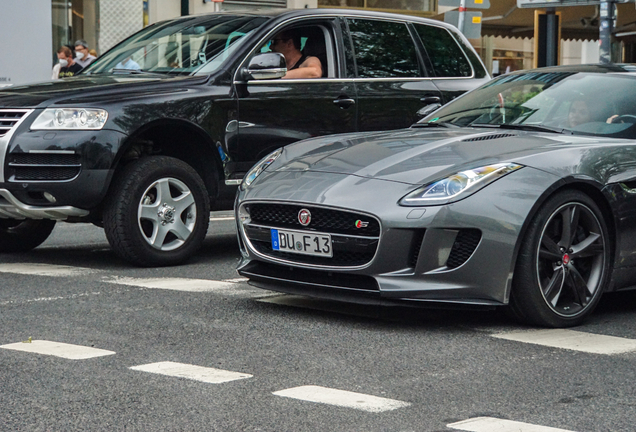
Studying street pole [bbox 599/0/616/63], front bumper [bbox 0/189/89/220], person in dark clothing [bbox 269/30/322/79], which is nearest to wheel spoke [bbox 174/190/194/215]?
front bumper [bbox 0/189/89/220]

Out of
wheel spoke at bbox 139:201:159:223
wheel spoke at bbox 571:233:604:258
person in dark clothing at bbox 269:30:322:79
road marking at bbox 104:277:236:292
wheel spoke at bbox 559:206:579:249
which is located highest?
person in dark clothing at bbox 269:30:322:79

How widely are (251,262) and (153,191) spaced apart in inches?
71.1

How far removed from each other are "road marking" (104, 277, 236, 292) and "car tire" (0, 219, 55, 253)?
174cm

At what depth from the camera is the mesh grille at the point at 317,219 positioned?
17.6ft

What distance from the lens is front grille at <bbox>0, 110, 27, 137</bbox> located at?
7.24 meters

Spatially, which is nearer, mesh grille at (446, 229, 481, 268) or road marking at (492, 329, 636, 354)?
road marking at (492, 329, 636, 354)

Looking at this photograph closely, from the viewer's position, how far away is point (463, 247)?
5234 millimetres

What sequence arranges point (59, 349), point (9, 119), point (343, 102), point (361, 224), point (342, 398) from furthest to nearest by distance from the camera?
point (343, 102)
point (9, 119)
point (361, 224)
point (59, 349)
point (342, 398)

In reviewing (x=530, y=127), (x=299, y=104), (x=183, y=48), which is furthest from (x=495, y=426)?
(x=183, y=48)

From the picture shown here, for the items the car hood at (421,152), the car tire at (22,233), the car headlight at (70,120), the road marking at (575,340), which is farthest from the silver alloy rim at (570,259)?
the car tire at (22,233)

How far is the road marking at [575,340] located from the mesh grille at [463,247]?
0.40 m

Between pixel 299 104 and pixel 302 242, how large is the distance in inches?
110

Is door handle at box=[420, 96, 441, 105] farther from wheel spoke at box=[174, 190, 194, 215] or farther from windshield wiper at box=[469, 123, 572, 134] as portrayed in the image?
windshield wiper at box=[469, 123, 572, 134]

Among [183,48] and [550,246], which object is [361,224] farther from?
[183,48]
